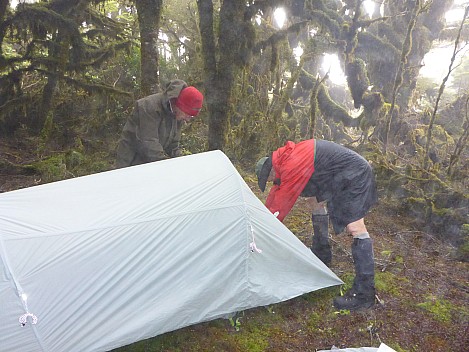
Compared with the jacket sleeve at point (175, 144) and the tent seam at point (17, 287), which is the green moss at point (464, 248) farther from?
the tent seam at point (17, 287)

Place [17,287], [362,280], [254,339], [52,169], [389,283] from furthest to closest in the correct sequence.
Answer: [52,169] < [389,283] < [362,280] < [254,339] < [17,287]

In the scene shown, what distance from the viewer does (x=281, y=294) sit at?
358 centimetres

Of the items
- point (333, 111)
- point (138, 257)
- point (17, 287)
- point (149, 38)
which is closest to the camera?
point (17, 287)

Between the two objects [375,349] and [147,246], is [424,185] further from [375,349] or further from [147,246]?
[147,246]

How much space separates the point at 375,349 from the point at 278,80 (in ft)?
25.7

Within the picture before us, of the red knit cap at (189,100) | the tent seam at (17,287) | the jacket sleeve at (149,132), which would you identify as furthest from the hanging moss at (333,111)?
the tent seam at (17,287)

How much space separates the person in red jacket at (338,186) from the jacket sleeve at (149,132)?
130 centimetres

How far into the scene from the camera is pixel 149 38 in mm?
6316

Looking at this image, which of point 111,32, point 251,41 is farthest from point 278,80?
point 111,32

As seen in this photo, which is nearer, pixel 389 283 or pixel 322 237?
pixel 389 283

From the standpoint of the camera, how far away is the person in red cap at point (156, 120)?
4.23 metres

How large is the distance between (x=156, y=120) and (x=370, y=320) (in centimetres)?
307

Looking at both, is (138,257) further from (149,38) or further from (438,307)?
(149,38)

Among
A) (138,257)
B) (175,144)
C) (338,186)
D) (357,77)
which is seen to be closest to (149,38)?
(175,144)
